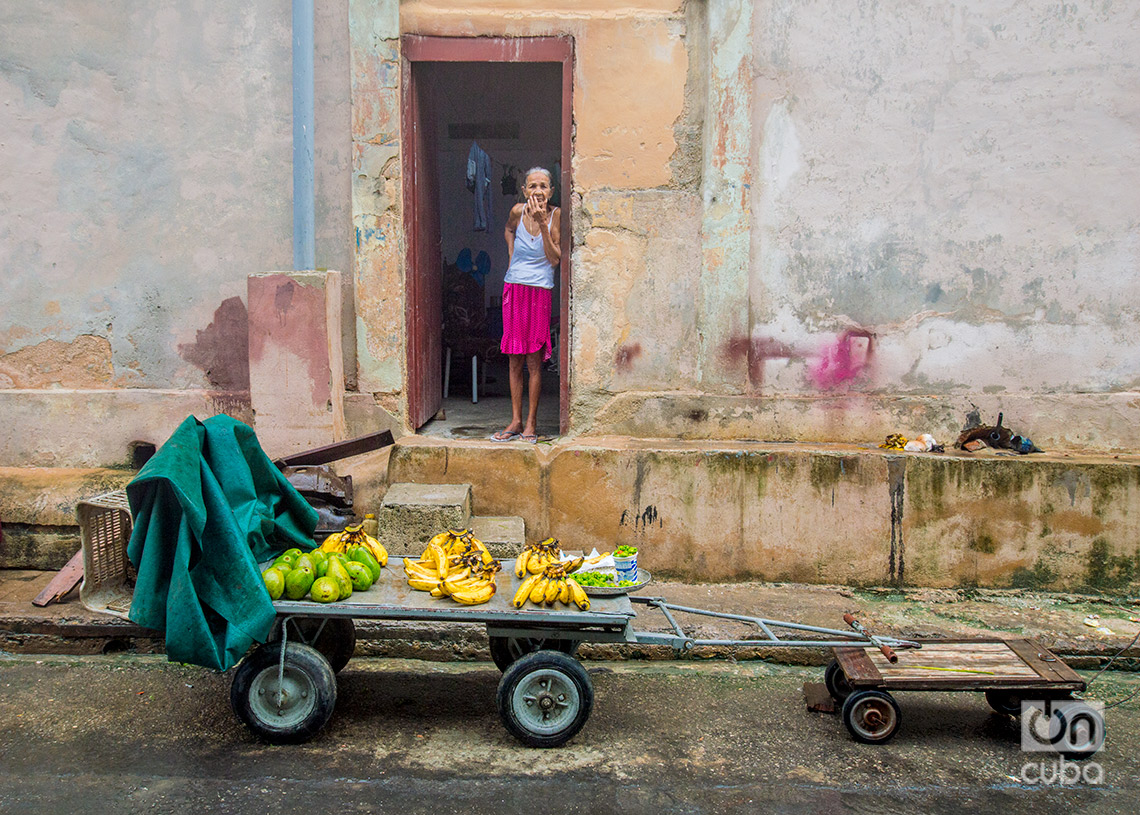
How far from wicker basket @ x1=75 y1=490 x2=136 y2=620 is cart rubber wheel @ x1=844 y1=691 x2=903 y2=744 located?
10.7ft

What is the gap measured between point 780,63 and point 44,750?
19.2 feet

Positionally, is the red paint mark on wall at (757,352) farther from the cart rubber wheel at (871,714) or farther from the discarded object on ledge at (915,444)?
the cart rubber wheel at (871,714)

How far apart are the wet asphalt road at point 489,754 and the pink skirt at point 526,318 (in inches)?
105

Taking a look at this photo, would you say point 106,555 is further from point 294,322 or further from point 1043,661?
point 1043,661

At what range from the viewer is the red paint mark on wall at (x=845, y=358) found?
249 inches

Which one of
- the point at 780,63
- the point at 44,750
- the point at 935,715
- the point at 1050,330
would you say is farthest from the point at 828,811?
the point at 780,63

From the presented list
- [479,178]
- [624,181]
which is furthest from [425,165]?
[479,178]

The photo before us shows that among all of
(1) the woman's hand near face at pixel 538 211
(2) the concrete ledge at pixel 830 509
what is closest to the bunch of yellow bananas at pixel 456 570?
(2) the concrete ledge at pixel 830 509

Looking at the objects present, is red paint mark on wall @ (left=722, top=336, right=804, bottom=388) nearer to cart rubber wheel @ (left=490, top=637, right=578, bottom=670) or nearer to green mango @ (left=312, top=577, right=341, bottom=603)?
cart rubber wheel @ (left=490, top=637, right=578, bottom=670)

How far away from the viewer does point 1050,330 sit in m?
6.25

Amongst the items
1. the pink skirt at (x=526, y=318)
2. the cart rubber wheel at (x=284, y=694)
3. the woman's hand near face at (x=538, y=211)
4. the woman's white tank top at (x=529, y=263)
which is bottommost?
the cart rubber wheel at (x=284, y=694)

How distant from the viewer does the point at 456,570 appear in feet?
14.0

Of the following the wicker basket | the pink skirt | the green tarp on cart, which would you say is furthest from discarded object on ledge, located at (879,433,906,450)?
the wicker basket

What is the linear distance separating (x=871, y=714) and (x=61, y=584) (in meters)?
4.60
